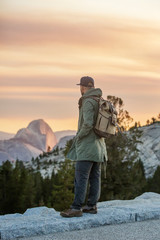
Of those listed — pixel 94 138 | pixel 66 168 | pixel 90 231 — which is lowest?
pixel 90 231

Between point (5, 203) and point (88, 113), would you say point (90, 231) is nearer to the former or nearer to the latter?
point (88, 113)

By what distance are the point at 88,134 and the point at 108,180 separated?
99.5 ft

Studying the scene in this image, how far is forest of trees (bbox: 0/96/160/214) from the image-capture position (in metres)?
37.0

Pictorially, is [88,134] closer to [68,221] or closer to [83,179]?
[83,179]

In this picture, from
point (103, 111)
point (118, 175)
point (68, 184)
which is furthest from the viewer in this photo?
point (68, 184)

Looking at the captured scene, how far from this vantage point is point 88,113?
6867mm

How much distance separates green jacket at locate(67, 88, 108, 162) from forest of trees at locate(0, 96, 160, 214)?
19.9 ft

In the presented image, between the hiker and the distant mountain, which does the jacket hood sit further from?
the distant mountain

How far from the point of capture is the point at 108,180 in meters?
36.9

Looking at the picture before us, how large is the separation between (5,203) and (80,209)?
2334 inches

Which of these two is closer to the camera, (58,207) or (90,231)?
(90,231)

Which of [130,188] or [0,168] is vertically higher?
[0,168]

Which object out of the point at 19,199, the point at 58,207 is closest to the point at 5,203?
the point at 19,199

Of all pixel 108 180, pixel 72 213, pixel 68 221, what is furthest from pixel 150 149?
pixel 68 221
